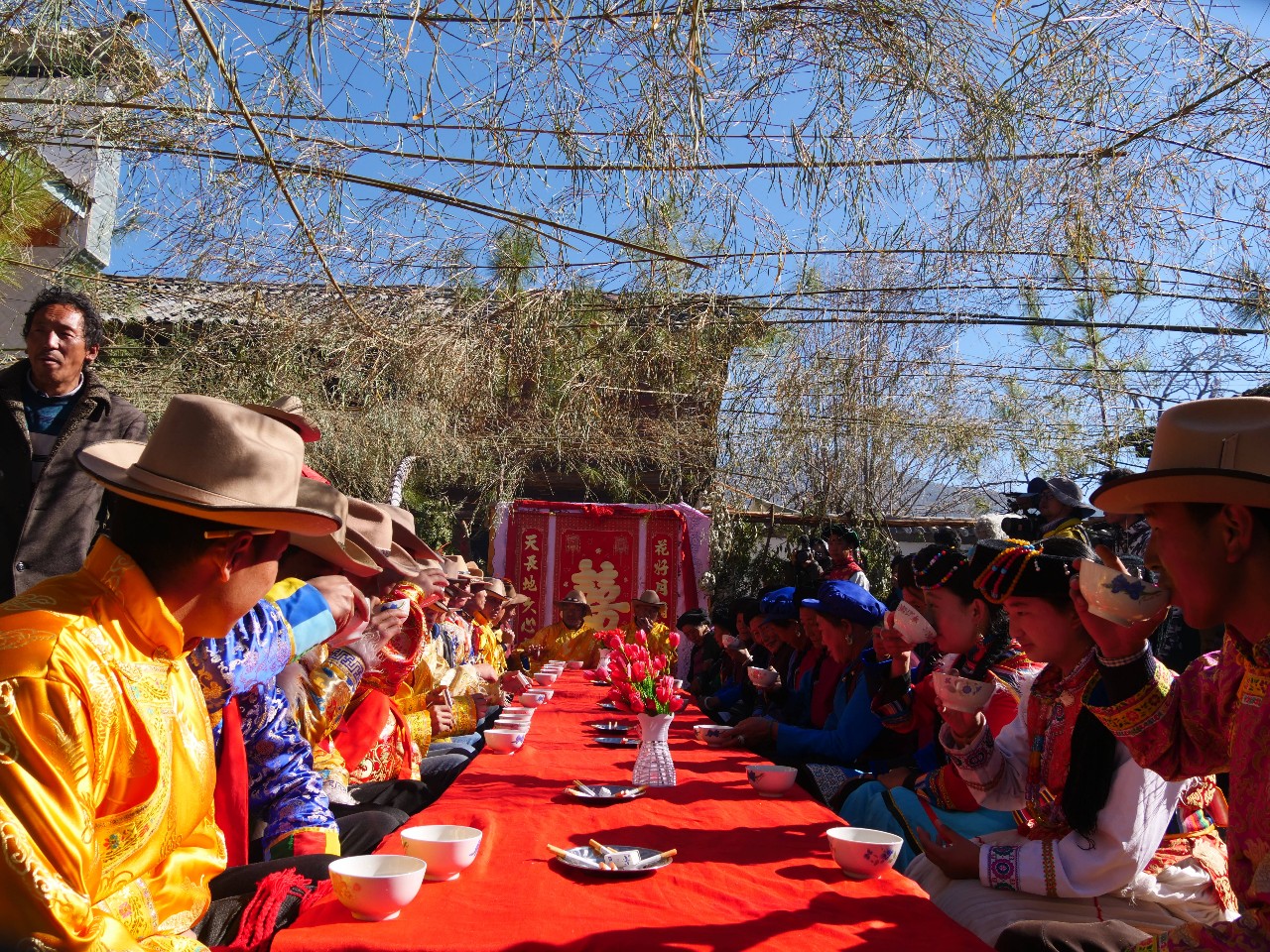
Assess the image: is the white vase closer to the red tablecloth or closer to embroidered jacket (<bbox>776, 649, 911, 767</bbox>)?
the red tablecloth

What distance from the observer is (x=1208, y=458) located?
146cm

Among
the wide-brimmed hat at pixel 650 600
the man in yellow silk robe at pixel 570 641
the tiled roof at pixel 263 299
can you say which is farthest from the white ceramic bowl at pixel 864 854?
the wide-brimmed hat at pixel 650 600

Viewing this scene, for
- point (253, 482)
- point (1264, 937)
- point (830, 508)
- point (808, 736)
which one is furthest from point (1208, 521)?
point (830, 508)

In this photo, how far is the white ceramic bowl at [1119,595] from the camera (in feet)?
5.27

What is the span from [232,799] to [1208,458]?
2.04 metres

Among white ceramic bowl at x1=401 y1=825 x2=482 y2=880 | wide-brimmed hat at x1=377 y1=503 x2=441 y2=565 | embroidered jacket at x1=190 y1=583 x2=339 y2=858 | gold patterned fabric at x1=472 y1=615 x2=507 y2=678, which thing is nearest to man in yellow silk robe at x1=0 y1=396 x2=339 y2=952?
white ceramic bowl at x1=401 y1=825 x2=482 y2=880

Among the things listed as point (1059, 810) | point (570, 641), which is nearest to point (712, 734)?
point (1059, 810)

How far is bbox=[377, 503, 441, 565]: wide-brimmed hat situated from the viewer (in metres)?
4.44

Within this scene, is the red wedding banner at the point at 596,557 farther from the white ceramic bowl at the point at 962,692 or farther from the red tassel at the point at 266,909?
the red tassel at the point at 266,909

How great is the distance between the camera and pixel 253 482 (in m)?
1.56

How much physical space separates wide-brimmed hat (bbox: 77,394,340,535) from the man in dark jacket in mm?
1832

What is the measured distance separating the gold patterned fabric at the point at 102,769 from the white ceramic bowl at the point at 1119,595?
153 centimetres

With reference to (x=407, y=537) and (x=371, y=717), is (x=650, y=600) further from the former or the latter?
(x=371, y=717)

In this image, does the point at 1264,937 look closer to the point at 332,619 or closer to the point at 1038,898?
the point at 1038,898
